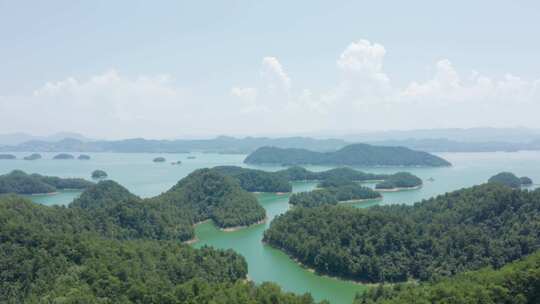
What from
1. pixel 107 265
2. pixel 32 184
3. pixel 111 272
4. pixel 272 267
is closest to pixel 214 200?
pixel 272 267

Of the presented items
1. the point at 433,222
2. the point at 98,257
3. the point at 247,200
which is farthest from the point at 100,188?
the point at 433,222

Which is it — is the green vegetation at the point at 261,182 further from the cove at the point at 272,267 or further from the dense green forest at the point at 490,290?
the dense green forest at the point at 490,290

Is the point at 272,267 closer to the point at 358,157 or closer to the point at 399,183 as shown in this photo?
the point at 399,183

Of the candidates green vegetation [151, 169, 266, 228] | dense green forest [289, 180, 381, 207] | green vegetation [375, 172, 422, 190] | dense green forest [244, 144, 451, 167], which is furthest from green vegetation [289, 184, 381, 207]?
dense green forest [244, 144, 451, 167]

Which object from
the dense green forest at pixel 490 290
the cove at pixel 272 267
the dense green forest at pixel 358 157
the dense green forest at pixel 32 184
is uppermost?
the dense green forest at pixel 358 157

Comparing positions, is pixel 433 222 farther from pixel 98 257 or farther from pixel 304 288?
pixel 98 257

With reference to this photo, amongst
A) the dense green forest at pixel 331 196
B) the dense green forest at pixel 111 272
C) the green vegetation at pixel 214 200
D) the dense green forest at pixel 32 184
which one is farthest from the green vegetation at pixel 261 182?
the dense green forest at pixel 111 272
